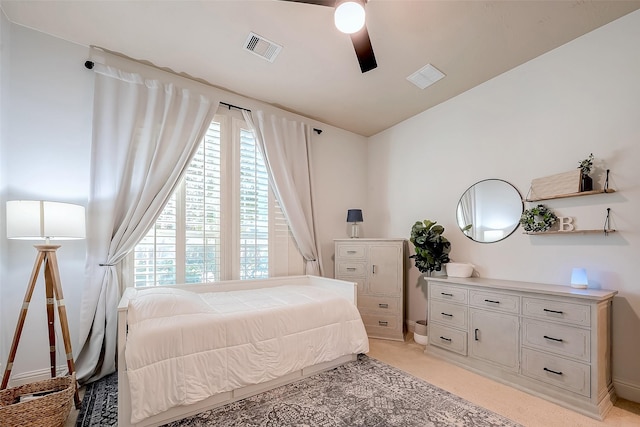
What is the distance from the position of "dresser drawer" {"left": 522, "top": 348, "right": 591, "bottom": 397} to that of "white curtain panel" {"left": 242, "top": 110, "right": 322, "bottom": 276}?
7.71 ft

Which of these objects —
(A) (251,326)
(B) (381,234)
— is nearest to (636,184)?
(B) (381,234)

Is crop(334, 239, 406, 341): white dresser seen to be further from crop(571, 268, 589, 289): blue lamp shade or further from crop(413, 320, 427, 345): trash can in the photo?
crop(571, 268, 589, 289): blue lamp shade

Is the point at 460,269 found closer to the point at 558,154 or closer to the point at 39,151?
the point at 558,154

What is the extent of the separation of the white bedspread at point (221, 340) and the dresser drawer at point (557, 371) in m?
1.34

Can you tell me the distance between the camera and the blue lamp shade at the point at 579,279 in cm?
225

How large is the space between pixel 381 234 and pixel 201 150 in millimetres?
2756

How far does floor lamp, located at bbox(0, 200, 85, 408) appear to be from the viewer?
1833 millimetres

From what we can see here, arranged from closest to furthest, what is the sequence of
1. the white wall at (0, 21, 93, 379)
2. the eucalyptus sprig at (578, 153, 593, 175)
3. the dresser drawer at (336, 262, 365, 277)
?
the white wall at (0, 21, 93, 379) < the eucalyptus sprig at (578, 153, 593, 175) < the dresser drawer at (336, 262, 365, 277)

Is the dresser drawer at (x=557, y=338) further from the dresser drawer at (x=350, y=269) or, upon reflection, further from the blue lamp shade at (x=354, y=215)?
the blue lamp shade at (x=354, y=215)

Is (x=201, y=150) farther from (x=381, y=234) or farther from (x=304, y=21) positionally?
(x=381, y=234)

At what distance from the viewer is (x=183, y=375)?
1857 mm

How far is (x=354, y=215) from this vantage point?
4.02 m

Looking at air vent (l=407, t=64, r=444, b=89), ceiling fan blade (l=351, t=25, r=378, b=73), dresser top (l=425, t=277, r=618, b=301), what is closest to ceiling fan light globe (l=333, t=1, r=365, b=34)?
ceiling fan blade (l=351, t=25, r=378, b=73)

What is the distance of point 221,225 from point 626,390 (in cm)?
377
